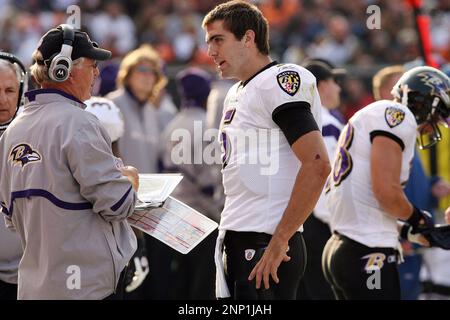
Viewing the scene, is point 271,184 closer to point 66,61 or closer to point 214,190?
point 66,61

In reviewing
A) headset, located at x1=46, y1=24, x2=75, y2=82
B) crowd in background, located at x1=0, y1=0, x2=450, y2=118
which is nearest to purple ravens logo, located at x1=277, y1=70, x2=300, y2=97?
headset, located at x1=46, y1=24, x2=75, y2=82

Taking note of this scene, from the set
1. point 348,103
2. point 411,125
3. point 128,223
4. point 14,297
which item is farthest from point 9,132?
point 348,103

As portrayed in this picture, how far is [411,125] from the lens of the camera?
16.7ft

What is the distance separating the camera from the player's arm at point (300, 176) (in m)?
Result: 4.29

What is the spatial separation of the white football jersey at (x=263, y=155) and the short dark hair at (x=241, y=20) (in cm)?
17

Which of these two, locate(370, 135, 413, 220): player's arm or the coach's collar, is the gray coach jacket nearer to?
the coach's collar

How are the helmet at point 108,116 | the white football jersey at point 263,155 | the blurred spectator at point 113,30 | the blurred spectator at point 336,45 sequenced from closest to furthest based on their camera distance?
the white football jersey at point 263,155 < the helmet at point 108,116 < the blurred spectator at point 336,45 < the blurred spectator at point 113,30

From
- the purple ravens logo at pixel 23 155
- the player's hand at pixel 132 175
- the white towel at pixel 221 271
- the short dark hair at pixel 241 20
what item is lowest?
the white towel at pixel 221 271

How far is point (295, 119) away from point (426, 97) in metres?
1.30

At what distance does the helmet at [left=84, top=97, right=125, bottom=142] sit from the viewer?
5.64 meters

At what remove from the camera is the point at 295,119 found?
4312 mm

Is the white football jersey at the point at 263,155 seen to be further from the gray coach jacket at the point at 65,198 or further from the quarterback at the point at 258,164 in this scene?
the gray coach jacket at the point at 65,198

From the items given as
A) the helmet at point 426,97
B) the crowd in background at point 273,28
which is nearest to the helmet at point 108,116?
the helmet at point 426,97

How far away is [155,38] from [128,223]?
11.3 meters
